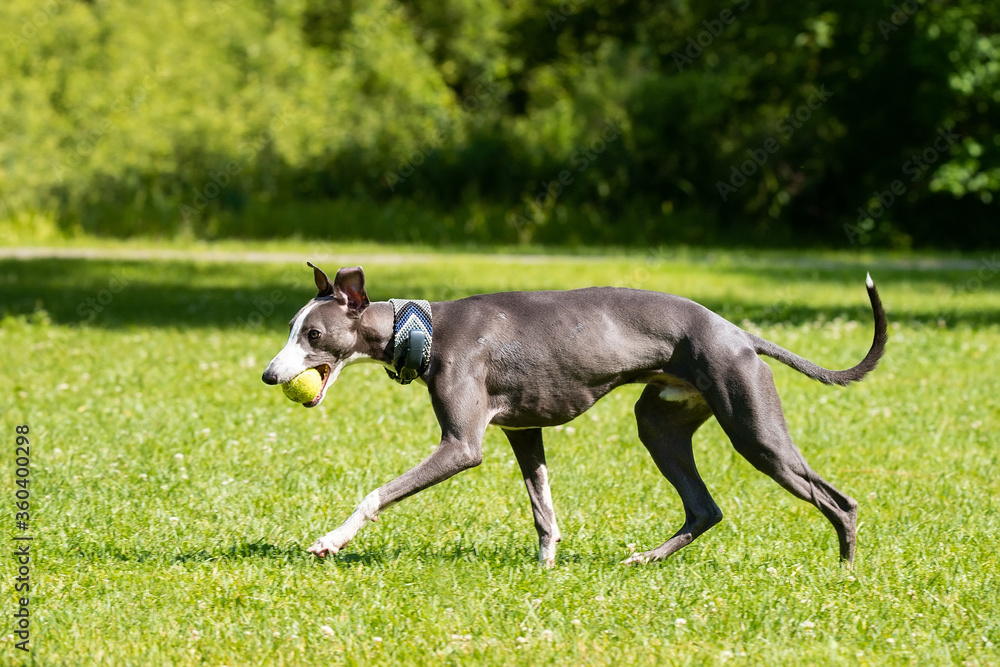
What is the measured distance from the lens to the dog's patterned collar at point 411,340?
190 inches

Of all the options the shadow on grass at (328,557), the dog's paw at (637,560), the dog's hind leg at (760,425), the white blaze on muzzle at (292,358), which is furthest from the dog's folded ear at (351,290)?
the dog's paw at (637,560)

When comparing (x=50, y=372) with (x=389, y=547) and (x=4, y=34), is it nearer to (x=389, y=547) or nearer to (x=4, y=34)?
(x=389, y=547)

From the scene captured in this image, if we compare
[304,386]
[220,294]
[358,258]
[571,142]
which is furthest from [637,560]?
[571,142]

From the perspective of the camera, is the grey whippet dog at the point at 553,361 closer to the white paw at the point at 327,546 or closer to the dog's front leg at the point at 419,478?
the dog's front leg at the point at 419,478

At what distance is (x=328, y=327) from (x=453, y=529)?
1355mm

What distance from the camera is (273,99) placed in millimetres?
30672

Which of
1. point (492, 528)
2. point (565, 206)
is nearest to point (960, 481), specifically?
point (492, 528)

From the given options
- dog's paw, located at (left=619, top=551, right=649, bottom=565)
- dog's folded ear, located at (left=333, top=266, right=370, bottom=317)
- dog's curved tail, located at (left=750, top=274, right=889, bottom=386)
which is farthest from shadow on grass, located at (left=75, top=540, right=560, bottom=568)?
dog's curved tail, located at (left=750, top=274, right=889, bottom=386)

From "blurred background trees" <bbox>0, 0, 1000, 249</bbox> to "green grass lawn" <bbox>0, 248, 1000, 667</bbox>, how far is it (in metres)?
15.0

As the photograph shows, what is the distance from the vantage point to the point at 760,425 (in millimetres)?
4863

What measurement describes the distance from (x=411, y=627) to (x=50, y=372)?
6.19 meters

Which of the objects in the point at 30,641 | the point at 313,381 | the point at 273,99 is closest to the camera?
the point at 30,641

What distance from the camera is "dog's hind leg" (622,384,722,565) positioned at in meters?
5.29

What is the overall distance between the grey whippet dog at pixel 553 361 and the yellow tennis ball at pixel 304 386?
0.02 metres
